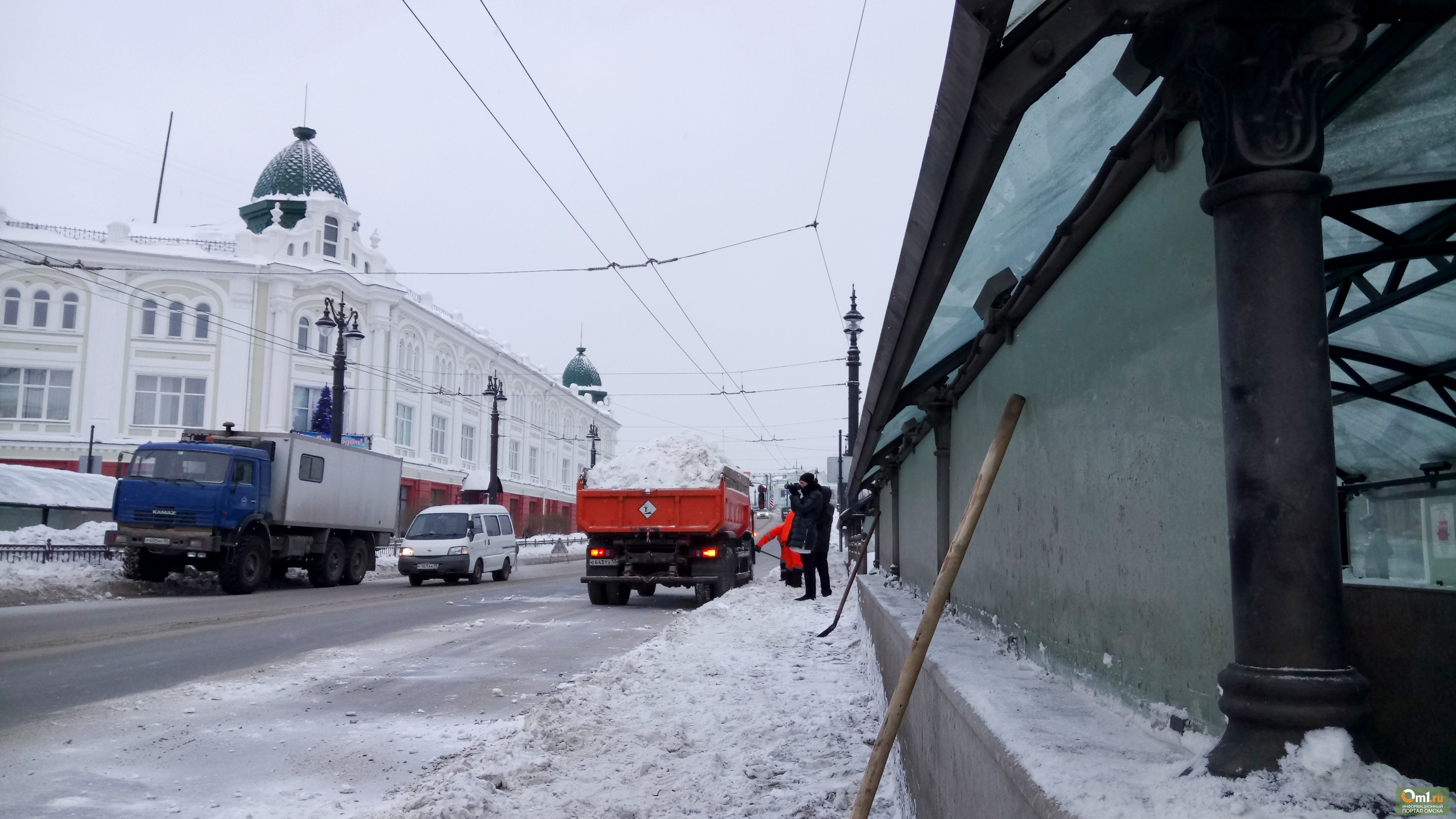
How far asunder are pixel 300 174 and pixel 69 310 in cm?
1078

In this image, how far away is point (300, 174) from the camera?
4347cm

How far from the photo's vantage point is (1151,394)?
2.78 meters

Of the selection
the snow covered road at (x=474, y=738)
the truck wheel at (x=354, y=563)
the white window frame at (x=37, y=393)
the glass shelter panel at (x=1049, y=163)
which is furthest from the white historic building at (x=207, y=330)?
the glass shelter panel at (x=1049, y=163)

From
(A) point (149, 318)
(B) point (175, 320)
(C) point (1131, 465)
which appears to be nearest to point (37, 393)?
(A) point (149, 318)

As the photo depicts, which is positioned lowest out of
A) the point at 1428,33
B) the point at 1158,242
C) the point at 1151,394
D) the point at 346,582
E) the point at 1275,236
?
the point at 346,582

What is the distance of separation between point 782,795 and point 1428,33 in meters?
3.92

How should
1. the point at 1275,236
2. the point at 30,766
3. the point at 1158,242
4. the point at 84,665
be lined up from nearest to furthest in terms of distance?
the point at 1275,236 → the point at 1158,242 → the point at 30,766 → the point at 84,665

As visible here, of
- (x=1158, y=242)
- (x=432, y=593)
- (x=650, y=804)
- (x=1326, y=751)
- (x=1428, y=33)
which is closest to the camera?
(x=1326, y=751)

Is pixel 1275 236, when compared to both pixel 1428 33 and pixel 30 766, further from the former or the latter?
pixel 30 766

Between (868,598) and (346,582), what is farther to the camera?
(346,582)

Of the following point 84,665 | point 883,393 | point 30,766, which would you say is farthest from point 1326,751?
point 84,665

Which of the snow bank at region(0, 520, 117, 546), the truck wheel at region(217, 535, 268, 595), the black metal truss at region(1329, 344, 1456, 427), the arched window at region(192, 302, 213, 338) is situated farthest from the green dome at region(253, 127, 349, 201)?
the black metal truss at region(1329, 344, 1456, 427)

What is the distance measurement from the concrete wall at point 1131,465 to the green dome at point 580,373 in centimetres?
6995

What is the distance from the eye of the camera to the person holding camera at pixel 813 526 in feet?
48.6
